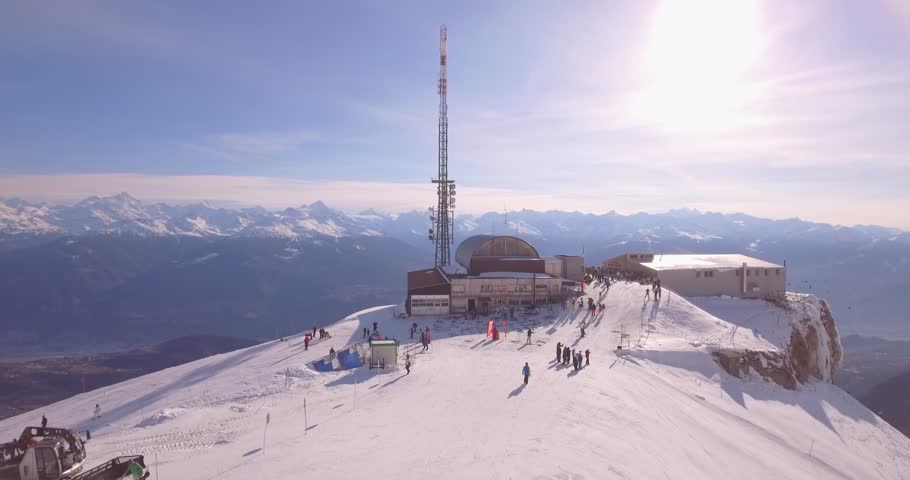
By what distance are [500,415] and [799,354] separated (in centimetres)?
3497

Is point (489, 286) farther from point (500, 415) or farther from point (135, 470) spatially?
point (135, 470)

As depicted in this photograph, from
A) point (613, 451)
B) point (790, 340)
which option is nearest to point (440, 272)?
point (790, 340)

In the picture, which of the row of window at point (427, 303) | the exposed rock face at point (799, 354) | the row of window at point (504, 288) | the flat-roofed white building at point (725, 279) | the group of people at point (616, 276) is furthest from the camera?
the flat-roofed white building at point (725, 279)

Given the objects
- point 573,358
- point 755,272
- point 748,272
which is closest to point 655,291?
point 748,272

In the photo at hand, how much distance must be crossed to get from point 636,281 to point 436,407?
1451 inches

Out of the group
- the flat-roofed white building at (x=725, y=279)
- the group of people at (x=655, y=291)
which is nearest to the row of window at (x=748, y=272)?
the flat-roofed white building at (x=725, y=279)

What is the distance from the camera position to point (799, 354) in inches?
1639

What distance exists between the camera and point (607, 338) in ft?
120

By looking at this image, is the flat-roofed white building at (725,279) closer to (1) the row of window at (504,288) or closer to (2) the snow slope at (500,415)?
(2) the snow slope at (500,415)

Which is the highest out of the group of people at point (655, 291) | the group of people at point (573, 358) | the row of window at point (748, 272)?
the row of window at point (748, 272)

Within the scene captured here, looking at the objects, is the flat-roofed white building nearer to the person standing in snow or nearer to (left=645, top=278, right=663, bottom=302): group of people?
(left=645, top=278, right=663, bottom=302): group of people

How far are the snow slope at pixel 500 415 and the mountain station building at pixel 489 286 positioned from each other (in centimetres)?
315

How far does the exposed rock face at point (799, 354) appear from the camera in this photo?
34103 mm

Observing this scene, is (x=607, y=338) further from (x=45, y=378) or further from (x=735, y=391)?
(x=45, y=378)
